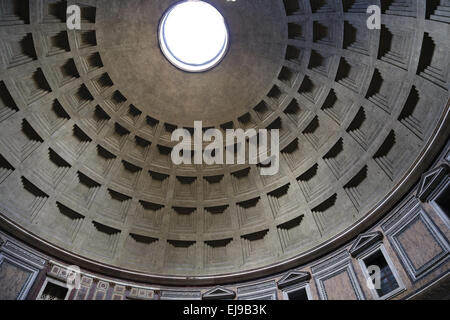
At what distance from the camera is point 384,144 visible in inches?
709

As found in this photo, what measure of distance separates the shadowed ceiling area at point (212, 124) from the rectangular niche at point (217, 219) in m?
0.08

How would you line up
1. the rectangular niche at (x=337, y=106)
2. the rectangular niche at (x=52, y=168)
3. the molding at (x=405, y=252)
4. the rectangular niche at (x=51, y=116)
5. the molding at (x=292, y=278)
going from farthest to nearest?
the rectangular niche at (x=337, y=106) → the rectangular niche at (x=51, y=116) → the rectangular niche at (x=52, y=168) → the molding at (x=292, y=278) → the molding at (x=405, y=252)

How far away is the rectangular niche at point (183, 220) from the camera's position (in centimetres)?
2291

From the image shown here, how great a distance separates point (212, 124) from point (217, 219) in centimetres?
713

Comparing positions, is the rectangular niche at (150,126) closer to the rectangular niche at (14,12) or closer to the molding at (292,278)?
the rectangular niche at (14,12)

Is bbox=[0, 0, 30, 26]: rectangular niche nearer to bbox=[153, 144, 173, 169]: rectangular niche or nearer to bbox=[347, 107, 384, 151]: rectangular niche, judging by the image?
bbox=[153, 144, 173, 169]: rectangular niche

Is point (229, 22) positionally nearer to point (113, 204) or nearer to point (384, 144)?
point (384, 144)

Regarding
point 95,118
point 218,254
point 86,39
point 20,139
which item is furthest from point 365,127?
point 20,139

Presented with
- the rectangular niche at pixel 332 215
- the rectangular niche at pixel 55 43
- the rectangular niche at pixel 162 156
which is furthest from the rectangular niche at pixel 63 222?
the rectangular niche at pixel 332 215

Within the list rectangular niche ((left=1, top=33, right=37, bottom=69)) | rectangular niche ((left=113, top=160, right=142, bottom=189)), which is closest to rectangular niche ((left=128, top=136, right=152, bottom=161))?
rectangular niche ((left=113, top=160, right=142, bottom=189))

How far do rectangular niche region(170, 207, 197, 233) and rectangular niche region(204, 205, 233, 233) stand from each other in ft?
2.88

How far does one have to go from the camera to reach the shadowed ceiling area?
17453 millimetres
